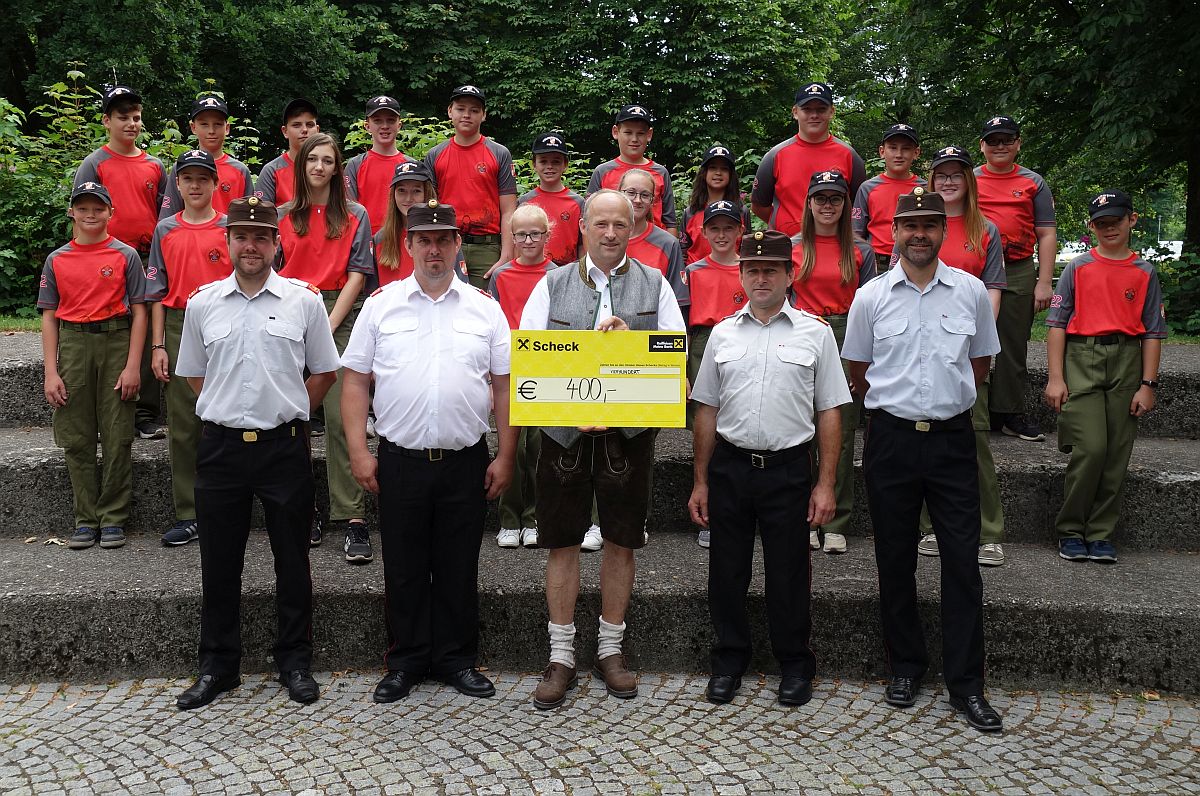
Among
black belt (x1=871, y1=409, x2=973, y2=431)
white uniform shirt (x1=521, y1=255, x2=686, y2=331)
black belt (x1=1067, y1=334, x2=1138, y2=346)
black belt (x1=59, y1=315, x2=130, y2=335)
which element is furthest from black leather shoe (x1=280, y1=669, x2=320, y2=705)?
black belt (x1=1067, y1=334, x2=1138, y2=346)

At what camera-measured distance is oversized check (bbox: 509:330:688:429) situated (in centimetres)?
468

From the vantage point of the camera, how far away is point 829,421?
16.4 ft

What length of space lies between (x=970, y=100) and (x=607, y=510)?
1203cm

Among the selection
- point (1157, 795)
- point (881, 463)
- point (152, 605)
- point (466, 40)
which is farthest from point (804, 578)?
point (466, 40)

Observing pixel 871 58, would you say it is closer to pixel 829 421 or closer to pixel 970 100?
pixel 970 100

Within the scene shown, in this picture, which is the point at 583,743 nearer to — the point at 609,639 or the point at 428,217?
the point at 609,639

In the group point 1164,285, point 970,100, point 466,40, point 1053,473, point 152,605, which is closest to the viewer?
point 152,605

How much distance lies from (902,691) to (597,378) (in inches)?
85.7

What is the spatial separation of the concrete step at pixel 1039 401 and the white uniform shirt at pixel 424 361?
4575 millimetres

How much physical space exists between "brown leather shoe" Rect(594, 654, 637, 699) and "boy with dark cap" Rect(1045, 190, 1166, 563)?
292cm

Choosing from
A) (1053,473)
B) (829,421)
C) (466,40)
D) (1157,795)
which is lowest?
(1157,795)

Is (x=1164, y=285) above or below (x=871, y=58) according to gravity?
below

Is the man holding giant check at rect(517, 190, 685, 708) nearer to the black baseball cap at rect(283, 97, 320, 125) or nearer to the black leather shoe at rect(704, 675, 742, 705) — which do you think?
the black leather shoe at rect(704, 675, 742, 705)

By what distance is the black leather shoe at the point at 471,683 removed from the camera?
5125 millimetres
